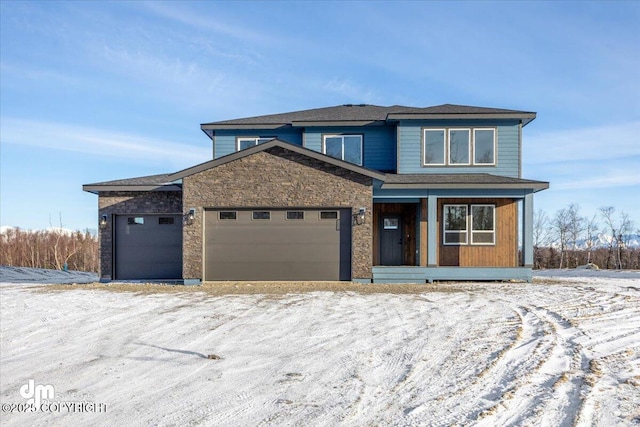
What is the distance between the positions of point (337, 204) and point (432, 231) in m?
3.10

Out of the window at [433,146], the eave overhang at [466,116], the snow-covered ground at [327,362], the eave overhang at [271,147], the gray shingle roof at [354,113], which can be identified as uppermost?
the gray shingle roof at [354,113]

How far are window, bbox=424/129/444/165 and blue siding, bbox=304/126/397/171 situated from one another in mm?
1139

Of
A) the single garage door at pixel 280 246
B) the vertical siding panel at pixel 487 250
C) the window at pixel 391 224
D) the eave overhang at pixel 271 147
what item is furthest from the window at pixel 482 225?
the single garage door at pixel 280 246

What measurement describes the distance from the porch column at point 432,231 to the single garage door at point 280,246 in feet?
8.24

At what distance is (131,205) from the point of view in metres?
14.2

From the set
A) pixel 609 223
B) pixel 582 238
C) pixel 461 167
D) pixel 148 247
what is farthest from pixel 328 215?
pixel 582 238

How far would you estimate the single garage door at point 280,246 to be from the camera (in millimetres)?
13258

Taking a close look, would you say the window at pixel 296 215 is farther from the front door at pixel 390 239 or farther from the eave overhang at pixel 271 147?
the front door at pixel 390 239

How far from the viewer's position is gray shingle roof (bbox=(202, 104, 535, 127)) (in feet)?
48.8

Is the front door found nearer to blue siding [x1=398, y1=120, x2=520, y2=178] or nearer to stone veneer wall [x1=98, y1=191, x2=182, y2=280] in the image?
blue siding [x1=398, y1=120, x2=520, y2=178]

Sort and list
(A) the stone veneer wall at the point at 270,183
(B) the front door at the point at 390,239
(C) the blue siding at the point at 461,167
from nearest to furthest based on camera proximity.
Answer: (A) the stone veneer wall at the point at 270,183, (C) the blue siding at the point at 461,167, (B) the front door at the point at 390,239

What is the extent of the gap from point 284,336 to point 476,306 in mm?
4518

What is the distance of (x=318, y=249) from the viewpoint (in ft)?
43.5

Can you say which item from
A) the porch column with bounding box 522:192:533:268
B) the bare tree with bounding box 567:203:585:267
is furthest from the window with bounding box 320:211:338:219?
the bare tree with bounding box 567:203:585:267
